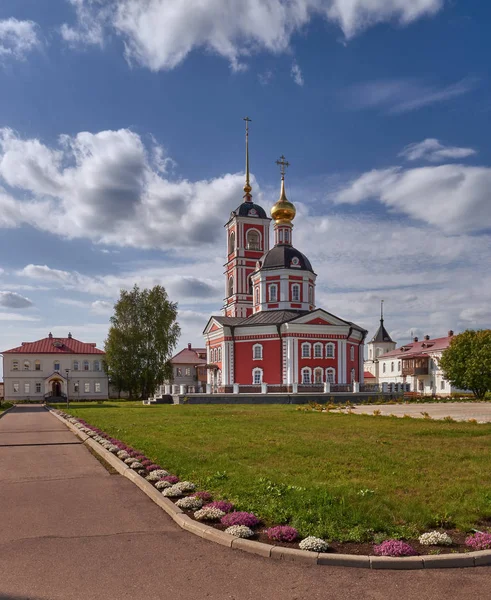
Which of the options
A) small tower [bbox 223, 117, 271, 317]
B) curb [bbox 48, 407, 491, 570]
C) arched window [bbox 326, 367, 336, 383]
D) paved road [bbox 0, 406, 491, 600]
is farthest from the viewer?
small tower [bbox 223, 117, 271, 317]

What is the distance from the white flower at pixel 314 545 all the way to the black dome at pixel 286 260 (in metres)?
46.8

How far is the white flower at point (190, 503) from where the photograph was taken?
8.06 m

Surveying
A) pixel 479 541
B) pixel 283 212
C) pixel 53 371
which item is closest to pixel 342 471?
pixel 479 541

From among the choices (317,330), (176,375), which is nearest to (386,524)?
(317,330)

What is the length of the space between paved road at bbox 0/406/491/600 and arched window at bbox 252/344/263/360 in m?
40.8

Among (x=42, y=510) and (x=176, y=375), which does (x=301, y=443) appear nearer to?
(x=42, y=510)

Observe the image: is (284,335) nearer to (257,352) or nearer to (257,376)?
(257,352)

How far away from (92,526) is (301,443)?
8103 mm

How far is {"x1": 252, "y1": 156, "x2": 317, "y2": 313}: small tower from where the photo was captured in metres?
52.7

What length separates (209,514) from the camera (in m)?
7.46

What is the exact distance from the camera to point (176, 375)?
80188 mm

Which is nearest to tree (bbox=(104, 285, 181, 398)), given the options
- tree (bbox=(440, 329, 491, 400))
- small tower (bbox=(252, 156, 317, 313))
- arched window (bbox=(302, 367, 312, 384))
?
small tower (bbox=(252, 156, 317, 313))

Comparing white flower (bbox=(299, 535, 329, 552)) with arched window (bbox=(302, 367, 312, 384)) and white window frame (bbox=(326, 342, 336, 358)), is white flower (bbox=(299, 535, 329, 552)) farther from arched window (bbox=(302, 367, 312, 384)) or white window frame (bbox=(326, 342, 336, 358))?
white window frame (bbox=(326, 342, 336, 358))

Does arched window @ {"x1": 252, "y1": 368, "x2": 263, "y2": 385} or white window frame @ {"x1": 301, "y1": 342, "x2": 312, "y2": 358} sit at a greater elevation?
white window frame @ {"x1": 301, "y1": 342, "x2": 312, "y2": 358}
